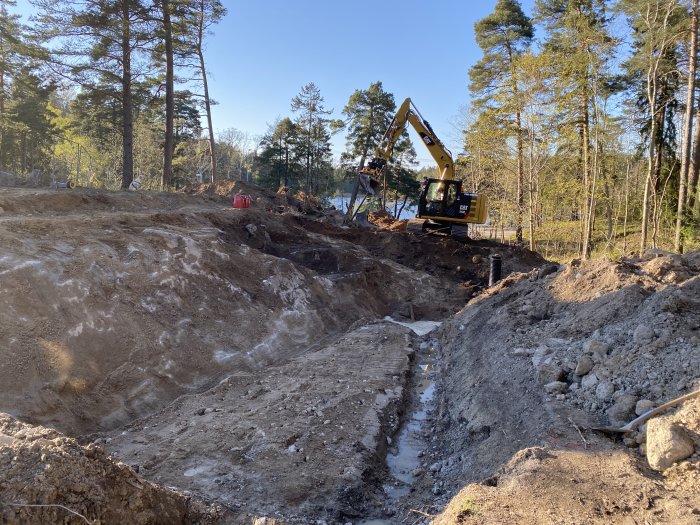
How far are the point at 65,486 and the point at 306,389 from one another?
437 centimetres

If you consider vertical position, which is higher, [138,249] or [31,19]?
[31,19]

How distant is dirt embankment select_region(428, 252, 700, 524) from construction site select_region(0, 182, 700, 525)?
2 cm

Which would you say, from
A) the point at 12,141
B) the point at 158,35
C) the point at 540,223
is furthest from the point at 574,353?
the point at 12,141

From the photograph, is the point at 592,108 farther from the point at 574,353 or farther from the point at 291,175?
the point at 291,175

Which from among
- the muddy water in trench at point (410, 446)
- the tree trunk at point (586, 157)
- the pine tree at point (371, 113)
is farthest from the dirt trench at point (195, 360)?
the pine tree at point (371, 113)

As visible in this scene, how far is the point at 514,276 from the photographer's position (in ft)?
39.0

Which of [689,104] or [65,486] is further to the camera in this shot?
Answer: [689,104]

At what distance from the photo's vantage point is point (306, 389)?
6.88 meters

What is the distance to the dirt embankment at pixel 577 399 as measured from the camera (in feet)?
11.0

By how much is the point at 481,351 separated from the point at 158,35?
53.8ft

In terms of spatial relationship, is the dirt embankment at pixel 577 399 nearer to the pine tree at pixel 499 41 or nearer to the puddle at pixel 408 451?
the puddle at pixel 408 451

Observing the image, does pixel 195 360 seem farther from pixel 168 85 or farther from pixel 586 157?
pixel 586 157

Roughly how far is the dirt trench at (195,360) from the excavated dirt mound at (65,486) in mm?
16

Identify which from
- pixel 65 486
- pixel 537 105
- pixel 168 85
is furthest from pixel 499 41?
pixel 65 486
